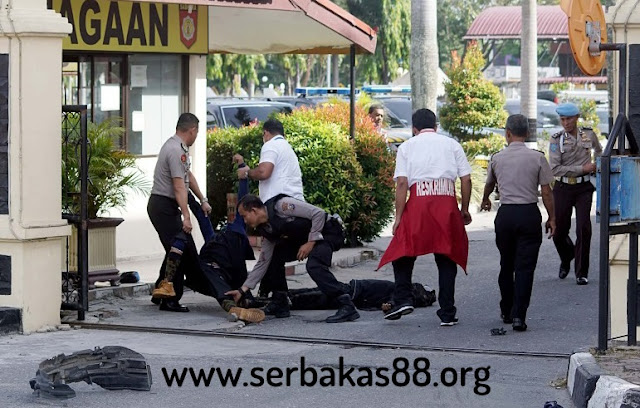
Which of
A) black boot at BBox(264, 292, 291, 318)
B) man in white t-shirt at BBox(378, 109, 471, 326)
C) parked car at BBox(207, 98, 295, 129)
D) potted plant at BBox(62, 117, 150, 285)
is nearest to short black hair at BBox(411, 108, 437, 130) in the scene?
man in white t-shirt at BBox(378, 109, 471, 326)

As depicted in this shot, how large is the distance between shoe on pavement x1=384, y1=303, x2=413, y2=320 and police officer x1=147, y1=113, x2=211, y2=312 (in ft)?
6.04

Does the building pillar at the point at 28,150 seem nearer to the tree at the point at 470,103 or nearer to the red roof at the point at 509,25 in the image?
the tree at the point at 470,103

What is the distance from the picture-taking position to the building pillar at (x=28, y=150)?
31.4ft

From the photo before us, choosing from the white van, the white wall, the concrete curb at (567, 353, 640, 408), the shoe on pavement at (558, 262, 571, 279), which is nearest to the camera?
the concrete curb at (567, 353, 640, 408)

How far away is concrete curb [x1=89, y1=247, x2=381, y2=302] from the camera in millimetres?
11641

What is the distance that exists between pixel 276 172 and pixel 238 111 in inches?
470

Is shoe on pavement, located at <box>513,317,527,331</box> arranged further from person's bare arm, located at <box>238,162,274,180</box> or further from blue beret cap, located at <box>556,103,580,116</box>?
blue beret cap, located at <box>556,103,580,116</box>

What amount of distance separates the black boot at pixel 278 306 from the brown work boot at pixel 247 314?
32cm

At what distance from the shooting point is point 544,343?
9484 mm

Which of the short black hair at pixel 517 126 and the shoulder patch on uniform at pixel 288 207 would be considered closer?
the short black hair at pixel 517 126

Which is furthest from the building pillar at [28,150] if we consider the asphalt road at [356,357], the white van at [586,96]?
the white van at [586,96]

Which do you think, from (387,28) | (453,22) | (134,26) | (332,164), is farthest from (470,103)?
(453,22)

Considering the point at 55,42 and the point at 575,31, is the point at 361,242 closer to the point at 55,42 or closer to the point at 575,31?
the point at 55,42

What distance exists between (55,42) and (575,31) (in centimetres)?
418
